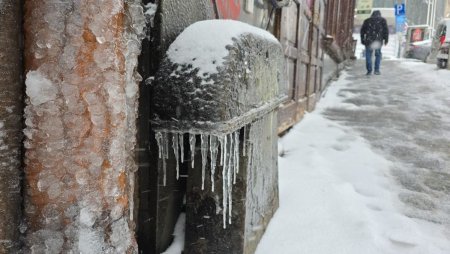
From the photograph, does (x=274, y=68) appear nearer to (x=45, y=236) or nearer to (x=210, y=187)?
(x=210, y=187)

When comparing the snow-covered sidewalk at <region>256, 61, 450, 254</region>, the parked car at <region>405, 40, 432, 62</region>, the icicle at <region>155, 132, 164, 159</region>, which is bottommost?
the snow-covered sidewalk at <region>256, 61, 450, 254</region>

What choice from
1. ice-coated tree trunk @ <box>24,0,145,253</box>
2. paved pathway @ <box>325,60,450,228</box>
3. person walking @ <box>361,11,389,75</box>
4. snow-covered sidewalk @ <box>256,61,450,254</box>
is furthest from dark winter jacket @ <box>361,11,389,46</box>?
ice-coated tree trunk @ <box>24,0,145,253</box>

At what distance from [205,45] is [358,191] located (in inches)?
75.3

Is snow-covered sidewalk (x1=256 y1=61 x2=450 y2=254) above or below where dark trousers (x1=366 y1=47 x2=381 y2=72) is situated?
below

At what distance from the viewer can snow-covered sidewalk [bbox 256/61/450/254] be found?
2100mm

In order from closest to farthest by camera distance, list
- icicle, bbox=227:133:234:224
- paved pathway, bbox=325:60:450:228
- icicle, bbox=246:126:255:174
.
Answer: icicle, bbox=227:133:234:224, icicle, bbox=246:126:255:174, paved pathway, bbox=325:60:450:228

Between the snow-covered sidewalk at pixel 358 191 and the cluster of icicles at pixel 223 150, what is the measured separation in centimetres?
46

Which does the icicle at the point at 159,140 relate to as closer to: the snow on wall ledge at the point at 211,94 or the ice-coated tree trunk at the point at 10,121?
the snow on wall ledge at the point at 211,94

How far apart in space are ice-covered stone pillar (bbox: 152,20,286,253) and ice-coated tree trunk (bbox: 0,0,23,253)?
517 mm

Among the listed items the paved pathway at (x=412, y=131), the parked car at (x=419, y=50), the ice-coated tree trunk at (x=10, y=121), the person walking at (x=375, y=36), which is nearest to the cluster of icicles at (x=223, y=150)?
the ice-coated tree trunk at (x=10, y=121)

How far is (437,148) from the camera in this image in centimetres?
431

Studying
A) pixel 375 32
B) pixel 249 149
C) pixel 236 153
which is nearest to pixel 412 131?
pixel 249 149

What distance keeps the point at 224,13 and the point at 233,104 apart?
1133 millimetres

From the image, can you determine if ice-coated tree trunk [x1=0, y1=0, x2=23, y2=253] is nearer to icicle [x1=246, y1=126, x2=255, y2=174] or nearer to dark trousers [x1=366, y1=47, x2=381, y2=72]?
icicle [x1=246, y1=126, x2=255, y2=174]
